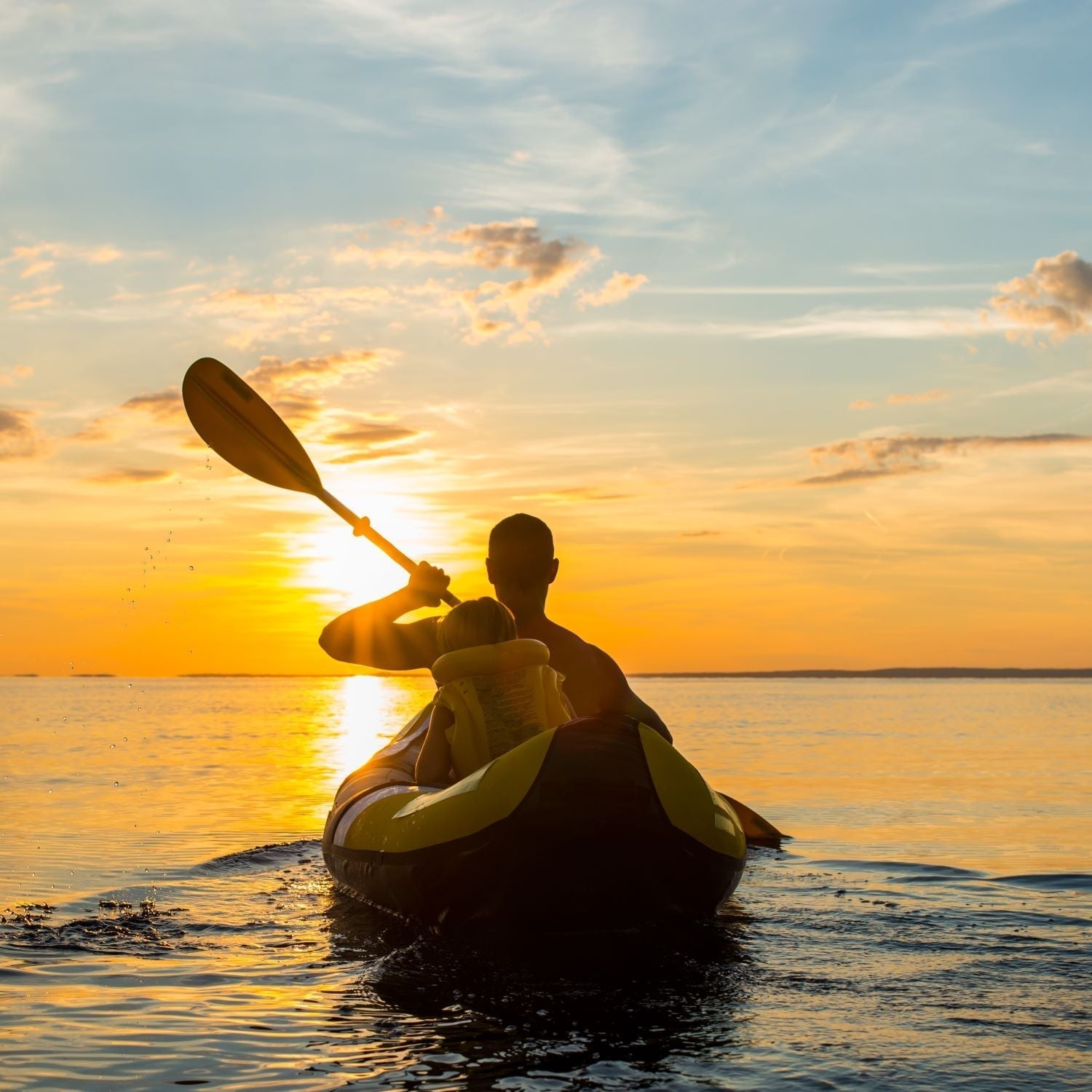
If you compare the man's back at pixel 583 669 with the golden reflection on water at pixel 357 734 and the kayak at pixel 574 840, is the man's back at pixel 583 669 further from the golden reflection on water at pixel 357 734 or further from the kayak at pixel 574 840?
the golden reflection on water at pixel 357 734

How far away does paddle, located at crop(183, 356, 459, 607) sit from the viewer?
847cm

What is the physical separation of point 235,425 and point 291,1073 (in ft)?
19.1

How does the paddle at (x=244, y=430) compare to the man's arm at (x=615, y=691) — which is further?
the paddle at (x=244, y=430)

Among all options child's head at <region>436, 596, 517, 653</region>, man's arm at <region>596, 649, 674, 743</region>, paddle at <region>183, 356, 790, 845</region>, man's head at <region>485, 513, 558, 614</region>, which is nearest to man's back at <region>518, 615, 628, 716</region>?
man's arm at <region>596, 649, 674, 743</region>

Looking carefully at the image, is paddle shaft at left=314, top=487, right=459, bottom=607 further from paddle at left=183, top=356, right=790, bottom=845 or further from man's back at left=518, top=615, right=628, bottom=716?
man's back at left=518, top=615, right=628, bottom=716

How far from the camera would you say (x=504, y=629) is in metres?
5.24

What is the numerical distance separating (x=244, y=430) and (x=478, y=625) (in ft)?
13.3

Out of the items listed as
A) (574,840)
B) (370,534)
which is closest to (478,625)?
(574,840)

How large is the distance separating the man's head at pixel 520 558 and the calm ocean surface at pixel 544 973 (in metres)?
1.72

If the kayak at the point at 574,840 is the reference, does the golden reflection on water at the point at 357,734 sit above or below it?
below

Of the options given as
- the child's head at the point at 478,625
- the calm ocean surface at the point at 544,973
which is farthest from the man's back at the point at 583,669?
the calm ocean surface at the point at 544,973

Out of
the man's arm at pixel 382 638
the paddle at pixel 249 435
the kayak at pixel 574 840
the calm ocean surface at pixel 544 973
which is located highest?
the paddle at pixel 249 435

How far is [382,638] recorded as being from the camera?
6281mm

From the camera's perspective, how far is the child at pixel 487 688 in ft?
17.0
